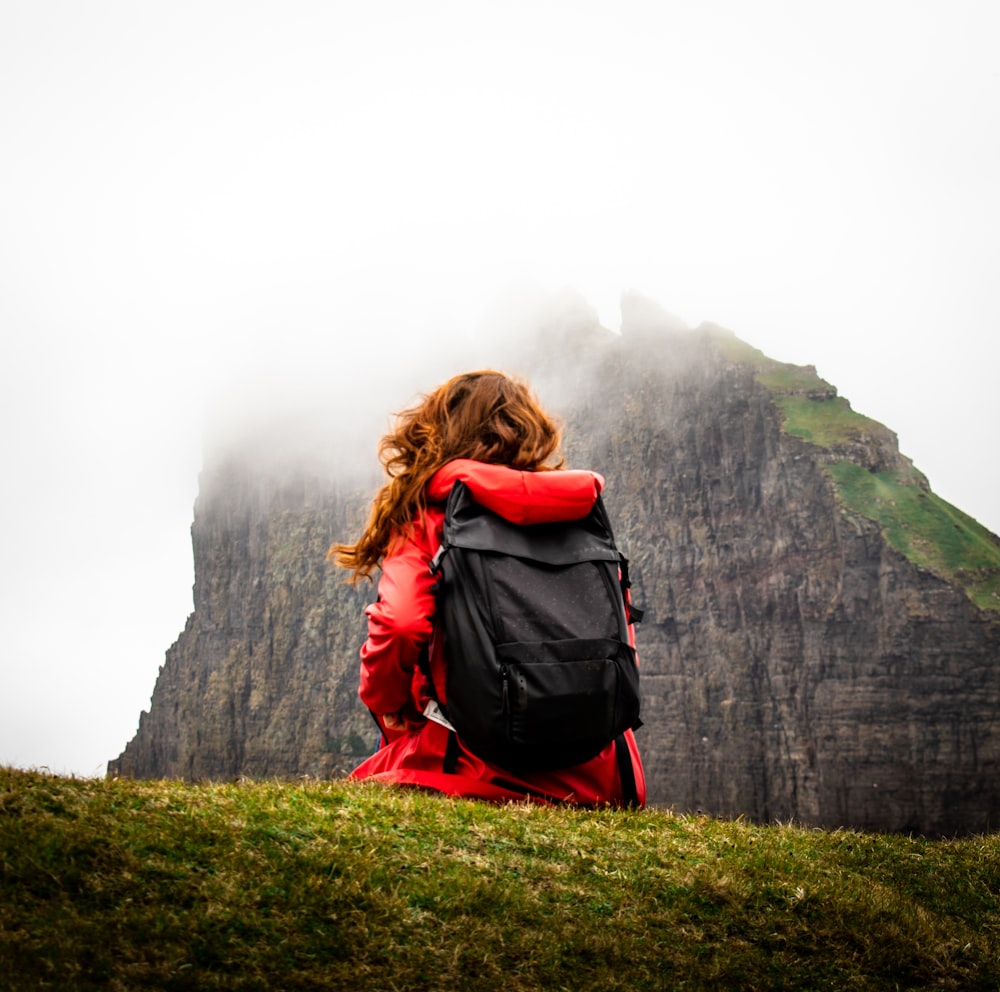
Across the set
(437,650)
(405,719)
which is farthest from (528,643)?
(405,719)

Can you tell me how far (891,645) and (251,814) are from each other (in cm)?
13570

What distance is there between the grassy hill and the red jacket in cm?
13296

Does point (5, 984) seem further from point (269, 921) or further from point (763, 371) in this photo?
point (763, 371)

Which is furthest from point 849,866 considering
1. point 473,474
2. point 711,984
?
point 473,474

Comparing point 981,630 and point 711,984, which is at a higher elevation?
point 711,984

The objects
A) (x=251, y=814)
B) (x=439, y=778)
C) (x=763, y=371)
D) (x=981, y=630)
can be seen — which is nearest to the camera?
(x=251, y=814)

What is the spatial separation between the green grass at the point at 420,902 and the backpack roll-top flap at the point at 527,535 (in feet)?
6.65

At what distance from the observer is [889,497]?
451 feet

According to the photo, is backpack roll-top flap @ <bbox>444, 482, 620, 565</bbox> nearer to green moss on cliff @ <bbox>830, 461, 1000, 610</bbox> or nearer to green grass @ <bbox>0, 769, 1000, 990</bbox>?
green grass @ <bbox>0, 769, 1000, 990</bbox>

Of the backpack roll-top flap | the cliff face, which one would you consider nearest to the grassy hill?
the cliff face

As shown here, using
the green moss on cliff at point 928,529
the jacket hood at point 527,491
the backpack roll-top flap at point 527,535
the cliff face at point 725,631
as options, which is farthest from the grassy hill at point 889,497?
the jacket hood at point 527,491

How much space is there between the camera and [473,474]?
7359 mm

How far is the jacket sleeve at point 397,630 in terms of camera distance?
7129 millimetres

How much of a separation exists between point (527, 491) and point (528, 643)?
116 centimetres
